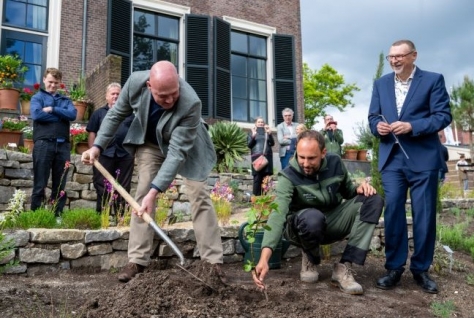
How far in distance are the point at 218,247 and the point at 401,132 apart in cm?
154

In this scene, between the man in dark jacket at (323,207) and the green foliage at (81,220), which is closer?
the man in dark jacket at (323,207)

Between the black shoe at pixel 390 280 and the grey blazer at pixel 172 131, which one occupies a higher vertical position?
the grey blazer at pixel 172 131

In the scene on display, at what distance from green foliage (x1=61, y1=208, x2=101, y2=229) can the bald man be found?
1.02 meters

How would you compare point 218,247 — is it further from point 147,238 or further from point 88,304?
point 88,304

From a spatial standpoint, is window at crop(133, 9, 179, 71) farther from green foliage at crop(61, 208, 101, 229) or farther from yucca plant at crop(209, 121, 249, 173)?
green foliage at crop(61, 208, 101, 229)

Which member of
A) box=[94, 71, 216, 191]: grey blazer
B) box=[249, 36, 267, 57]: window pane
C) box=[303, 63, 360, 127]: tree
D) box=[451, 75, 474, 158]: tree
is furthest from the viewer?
box=[303, 63, 360, 127]: tree

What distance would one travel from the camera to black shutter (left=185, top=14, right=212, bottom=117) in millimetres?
10695

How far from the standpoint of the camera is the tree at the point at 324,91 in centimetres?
3011

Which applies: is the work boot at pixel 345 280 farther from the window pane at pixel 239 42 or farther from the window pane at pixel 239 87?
the window pane at pixel 239 42

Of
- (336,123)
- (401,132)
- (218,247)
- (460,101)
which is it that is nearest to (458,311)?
(401,132)

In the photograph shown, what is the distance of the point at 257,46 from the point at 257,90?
1190 millimetres

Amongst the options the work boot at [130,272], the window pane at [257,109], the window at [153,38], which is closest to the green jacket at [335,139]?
the window pane at [257,109]

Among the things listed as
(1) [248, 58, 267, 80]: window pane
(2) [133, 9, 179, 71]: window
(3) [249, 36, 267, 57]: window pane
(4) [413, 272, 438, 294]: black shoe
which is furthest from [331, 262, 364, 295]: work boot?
(3) [249, 36, 267, 57]: window pane

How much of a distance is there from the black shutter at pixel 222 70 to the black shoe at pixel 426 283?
307 inches
